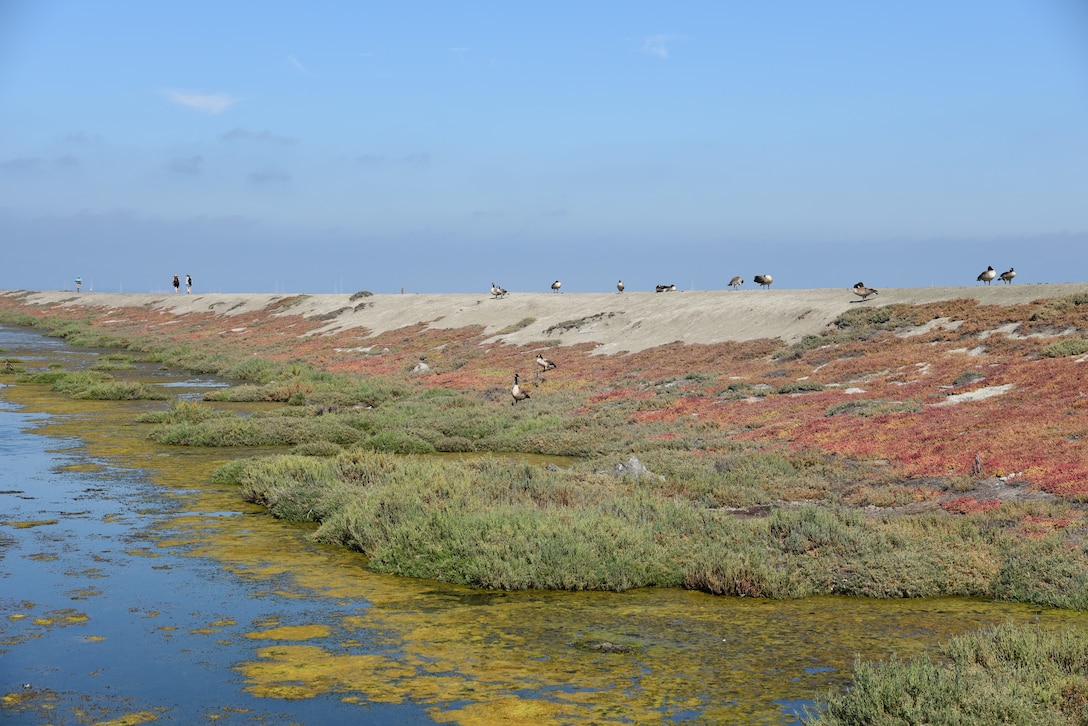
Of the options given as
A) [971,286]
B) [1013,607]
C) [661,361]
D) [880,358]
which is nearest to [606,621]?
[1013,607]

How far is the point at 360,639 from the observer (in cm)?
1046

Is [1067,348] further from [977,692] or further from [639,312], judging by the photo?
[639,312]

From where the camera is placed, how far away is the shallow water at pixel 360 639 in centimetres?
860

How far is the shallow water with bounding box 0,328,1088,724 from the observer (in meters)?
8.60

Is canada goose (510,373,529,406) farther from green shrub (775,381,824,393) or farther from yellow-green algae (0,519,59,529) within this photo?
yellow-green algae (0,519,59,529)

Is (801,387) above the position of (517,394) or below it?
above

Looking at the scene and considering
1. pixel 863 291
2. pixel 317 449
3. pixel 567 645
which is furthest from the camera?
pixel 863 291

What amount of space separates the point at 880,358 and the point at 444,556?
2331 centimetres

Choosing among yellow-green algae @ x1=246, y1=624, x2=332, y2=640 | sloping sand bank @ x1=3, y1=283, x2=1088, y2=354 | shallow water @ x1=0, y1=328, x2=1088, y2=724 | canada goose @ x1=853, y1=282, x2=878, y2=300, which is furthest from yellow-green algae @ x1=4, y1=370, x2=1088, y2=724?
canada goose @ x1=853, y1=282, x2=878, y2=300

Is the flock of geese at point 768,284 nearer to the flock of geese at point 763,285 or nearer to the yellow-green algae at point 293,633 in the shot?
the flock of geese at point 763,285

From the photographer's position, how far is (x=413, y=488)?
15875 millimetres

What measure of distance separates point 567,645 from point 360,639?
225 centimetres

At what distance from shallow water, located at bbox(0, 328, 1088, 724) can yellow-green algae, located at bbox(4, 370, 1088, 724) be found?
1.2 inches

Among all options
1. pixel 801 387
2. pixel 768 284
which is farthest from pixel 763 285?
pixel 801 387
